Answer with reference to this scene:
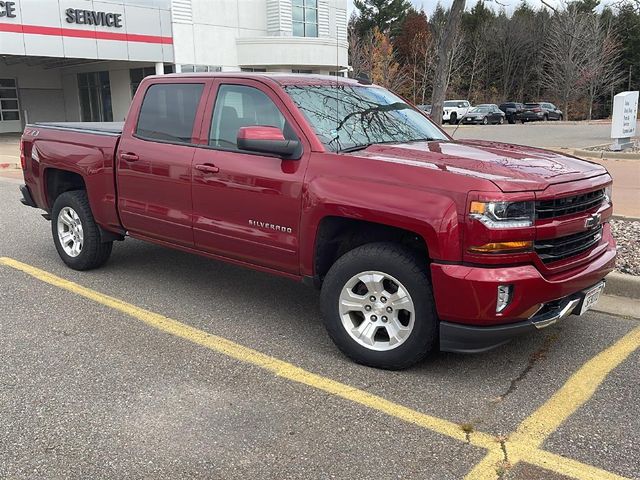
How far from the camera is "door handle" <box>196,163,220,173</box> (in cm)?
449

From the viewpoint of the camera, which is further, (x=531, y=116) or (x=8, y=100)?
(x=531, y=116)

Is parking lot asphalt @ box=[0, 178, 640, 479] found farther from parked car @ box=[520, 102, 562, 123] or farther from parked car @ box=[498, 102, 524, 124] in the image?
parked car @ box=[498, 102, 524, 124]

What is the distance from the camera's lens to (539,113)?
4488 cm

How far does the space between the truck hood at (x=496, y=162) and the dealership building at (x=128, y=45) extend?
22.6 m

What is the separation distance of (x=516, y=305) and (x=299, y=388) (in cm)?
136

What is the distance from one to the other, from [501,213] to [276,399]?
165 centimetres

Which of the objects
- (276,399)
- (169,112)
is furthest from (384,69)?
(276,399)

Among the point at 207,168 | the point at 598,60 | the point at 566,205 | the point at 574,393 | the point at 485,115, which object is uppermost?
the point at 598,60

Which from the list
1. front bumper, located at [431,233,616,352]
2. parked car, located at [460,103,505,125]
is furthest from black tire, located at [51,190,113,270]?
parked car, located at [460,103,505,125]

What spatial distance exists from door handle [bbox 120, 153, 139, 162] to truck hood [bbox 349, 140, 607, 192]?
2090 mm

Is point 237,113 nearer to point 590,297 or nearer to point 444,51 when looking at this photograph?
point 590,297

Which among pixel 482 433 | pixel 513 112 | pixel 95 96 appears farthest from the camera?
pixel 513 112

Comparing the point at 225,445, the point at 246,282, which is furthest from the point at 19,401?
the point at 246,282

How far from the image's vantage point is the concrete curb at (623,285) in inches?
205
